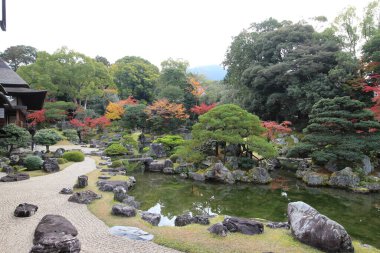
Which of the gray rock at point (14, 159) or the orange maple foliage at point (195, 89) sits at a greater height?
the orange maple foliage at point (195, 89)

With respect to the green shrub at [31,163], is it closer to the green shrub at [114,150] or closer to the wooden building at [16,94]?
the wooden building at [16,94]

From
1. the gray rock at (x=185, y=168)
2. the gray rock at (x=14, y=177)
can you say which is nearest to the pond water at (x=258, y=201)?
the gray rock at (x=185, y=168)

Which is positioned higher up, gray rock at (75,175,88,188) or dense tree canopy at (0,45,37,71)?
dense tree canopy at (0,45,37,71)

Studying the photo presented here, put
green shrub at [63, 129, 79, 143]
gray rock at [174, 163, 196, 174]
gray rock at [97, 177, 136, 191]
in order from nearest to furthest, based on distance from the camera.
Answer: gray rock at [97, 177, 136, 191], gray rock at [174, 163, 196, 174], green shrub at [63, 129, 79, 143]

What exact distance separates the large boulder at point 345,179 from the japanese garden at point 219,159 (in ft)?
0.20

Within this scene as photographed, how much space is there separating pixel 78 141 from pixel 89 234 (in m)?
26.0

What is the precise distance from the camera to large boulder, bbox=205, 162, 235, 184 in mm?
16250

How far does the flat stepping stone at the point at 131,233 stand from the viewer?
6850mm

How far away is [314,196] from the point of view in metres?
13.7

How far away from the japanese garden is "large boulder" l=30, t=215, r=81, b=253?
0.02 meters

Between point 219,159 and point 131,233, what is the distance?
470 inches

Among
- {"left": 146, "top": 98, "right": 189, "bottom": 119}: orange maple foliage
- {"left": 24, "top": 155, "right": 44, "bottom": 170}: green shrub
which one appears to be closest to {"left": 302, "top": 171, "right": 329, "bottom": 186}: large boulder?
{"left": 24, "top": 155, "right": 44, "bottom": 170}: green shrub

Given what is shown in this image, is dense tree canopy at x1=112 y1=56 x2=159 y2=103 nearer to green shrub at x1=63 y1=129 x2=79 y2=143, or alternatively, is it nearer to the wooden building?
green shrub at x1=63 y1=129 x2=79 y2=143

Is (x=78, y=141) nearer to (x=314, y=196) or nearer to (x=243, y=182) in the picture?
(x=243, y=182)
